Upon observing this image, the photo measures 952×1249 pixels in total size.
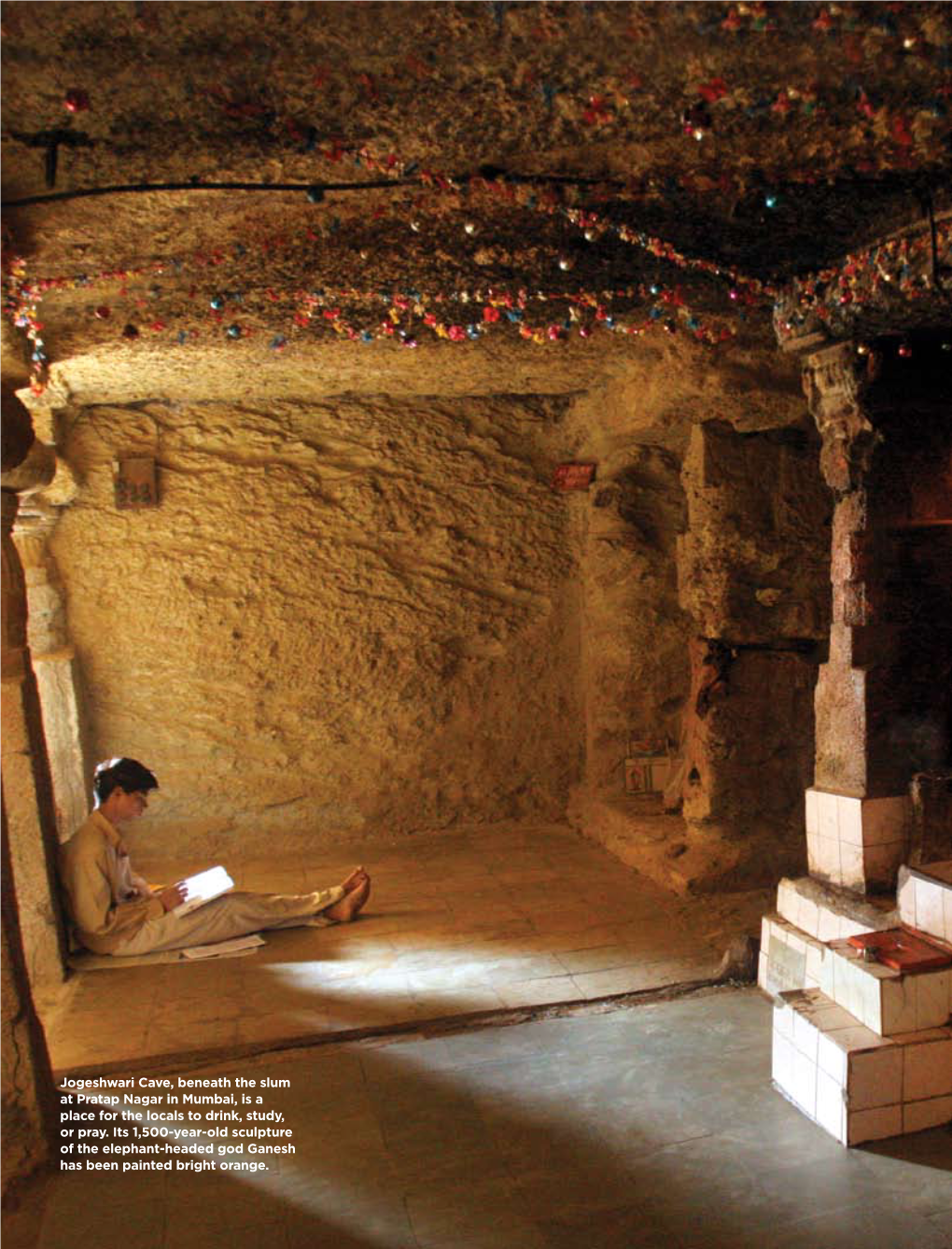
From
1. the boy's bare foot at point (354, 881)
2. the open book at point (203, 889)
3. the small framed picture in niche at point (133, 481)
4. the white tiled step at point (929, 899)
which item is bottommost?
the boy's bare foot at point (354, 881)

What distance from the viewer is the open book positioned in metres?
4.48

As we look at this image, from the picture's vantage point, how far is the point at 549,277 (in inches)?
139

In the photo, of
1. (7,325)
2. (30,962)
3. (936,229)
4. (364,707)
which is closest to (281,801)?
(364,707)

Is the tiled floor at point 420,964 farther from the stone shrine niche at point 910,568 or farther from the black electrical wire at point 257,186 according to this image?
the black electrical wire at point 257,186

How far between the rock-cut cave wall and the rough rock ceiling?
2540 millimetres

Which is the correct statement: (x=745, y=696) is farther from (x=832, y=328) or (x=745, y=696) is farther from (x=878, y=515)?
(x=832, y=328)

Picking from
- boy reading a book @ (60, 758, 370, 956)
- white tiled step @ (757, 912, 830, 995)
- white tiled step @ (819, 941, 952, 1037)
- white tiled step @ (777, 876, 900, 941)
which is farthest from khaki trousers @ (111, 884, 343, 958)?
white tiled step @ (819, 941, 952, 1037)

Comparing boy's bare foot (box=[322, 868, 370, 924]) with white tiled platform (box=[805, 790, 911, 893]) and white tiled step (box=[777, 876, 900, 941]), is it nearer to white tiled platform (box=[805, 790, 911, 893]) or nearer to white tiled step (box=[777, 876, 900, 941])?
white tiled step (box=[777, 876, 900, 941])

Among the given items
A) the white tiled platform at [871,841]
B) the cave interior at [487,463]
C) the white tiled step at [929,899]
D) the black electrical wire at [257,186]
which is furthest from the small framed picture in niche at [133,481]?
the white tiled step at [929,899]

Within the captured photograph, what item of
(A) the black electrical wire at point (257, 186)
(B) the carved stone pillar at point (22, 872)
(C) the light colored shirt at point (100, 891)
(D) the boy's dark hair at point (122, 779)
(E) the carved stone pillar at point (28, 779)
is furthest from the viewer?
(D) the boy's dark hair at point (122, 779)

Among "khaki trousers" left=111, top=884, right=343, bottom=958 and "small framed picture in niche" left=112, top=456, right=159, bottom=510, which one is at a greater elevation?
"small framed picture in niche" left=112, top=456, right=159, bottom=510

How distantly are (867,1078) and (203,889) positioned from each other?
308cm

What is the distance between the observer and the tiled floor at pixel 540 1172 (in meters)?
2.55

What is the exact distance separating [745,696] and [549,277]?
8.74 feet
